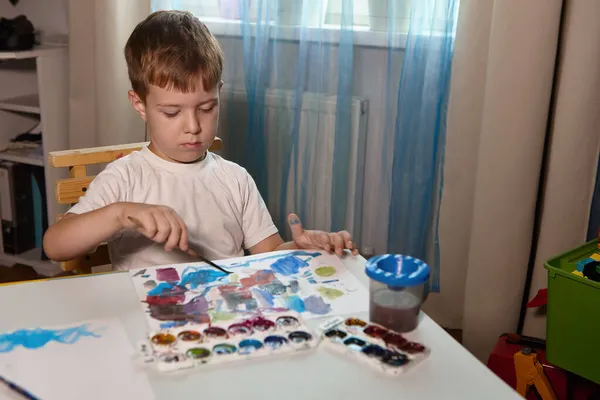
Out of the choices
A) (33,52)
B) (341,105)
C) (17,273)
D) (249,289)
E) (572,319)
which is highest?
(33,52)

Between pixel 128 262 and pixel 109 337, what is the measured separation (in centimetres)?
49

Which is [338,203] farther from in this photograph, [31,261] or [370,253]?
[31,261]

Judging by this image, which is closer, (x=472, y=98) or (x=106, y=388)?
(x=106, y=388)

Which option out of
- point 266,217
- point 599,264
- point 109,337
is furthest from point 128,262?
point 599,264

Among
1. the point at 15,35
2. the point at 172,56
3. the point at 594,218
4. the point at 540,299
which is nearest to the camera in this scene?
the point at 172,56

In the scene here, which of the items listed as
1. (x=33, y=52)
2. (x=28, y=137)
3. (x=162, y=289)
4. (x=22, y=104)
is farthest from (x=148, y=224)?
(x=28, y=137)

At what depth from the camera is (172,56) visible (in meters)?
1.38

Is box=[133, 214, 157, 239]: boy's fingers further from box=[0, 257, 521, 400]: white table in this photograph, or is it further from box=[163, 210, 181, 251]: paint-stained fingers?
box=[0, 257, 521, 400]: white table

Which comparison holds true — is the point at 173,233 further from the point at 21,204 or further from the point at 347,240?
the point at 21,204

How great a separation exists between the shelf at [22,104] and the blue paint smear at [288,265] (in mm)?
1620

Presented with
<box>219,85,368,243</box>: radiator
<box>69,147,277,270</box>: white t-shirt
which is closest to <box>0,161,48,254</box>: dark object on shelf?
<box>219,85,368,243</box>: radiator

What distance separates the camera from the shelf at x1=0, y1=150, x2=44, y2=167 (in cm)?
257

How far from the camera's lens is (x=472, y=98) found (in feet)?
6.84

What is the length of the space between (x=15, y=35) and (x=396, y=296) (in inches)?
75.4
